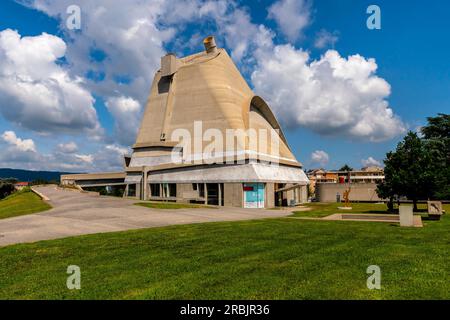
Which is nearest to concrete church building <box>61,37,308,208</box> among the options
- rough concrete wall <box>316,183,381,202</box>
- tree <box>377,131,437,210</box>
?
rough concrete wall <box>316,183,381,202</box>

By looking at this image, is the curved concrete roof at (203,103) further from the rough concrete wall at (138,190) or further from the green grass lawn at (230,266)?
the green grass lawn at (230,266)

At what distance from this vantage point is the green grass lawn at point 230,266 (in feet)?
22.3

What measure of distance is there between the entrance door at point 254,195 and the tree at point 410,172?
625 inches

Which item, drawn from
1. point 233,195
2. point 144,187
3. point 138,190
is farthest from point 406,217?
point 138,190

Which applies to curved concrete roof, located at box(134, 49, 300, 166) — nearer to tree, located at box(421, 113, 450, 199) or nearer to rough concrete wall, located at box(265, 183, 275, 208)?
rough concrete wall, located at box(265, 183, 275, 208)

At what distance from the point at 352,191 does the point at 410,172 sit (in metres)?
31.7

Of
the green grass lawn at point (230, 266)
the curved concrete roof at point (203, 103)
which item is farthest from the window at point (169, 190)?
the green grass lawn at point (230, 266)

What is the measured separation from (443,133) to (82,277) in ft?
229

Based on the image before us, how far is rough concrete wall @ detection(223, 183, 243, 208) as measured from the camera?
1649 inches

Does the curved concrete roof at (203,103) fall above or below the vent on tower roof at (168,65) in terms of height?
below

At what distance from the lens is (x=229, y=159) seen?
144 ft

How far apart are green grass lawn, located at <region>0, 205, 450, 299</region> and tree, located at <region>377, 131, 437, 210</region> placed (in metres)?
17.6
